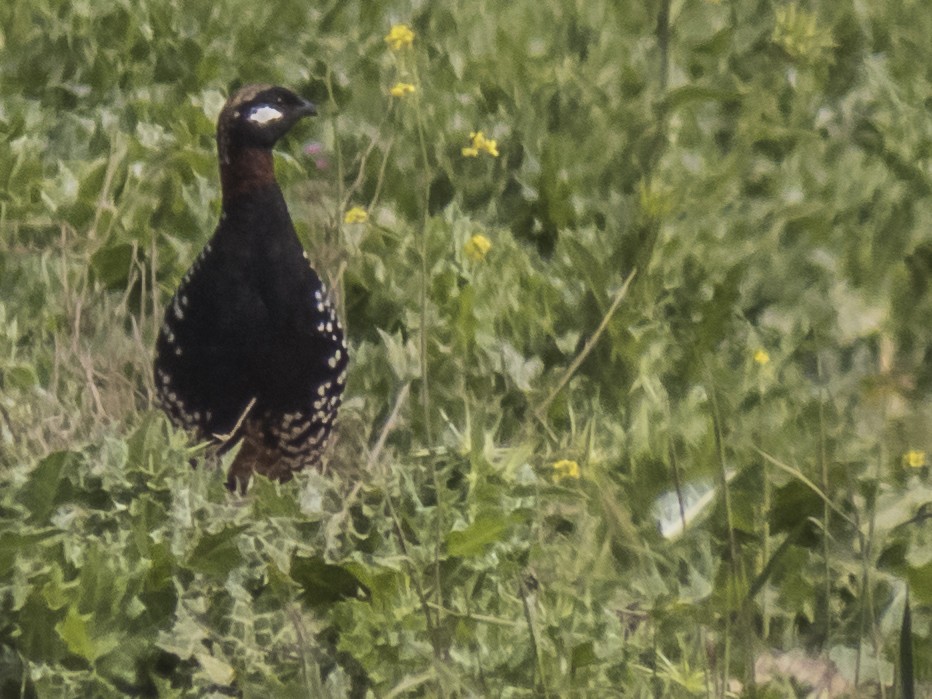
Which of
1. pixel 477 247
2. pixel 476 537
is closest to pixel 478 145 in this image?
pixel 477 247

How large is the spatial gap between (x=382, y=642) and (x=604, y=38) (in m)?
3.15

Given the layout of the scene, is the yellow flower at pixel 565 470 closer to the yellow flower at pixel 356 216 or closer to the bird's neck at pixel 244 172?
the bird's neck at pixel 244 172

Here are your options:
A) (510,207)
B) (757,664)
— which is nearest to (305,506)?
(757,664)

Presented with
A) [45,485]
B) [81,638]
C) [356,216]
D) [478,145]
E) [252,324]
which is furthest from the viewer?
[478,145]

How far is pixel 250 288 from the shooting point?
10.2 feet

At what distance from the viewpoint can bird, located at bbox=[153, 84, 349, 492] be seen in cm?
310

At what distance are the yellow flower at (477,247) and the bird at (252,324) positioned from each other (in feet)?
2.21

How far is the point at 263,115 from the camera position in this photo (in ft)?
10.4

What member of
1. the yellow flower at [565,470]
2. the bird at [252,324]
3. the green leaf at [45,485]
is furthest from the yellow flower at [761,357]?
the green leaf at [45,485]

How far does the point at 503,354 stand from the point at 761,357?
1.94 ft

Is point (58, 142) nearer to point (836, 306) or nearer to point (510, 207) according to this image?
point (510, 207)

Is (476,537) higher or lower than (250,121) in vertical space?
lower

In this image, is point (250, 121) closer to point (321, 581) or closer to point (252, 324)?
point (252, 324)

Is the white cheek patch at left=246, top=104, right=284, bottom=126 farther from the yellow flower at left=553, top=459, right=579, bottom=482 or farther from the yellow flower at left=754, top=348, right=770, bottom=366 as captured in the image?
the yellow flower at left=754, top=348, right=770, bottom=366
